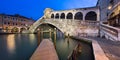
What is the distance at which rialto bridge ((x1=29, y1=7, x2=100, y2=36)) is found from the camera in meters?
18.1

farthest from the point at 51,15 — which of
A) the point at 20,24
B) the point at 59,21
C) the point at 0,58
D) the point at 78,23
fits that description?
the point at 0,58

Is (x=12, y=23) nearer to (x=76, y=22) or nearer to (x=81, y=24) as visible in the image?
(x=76, y=22)

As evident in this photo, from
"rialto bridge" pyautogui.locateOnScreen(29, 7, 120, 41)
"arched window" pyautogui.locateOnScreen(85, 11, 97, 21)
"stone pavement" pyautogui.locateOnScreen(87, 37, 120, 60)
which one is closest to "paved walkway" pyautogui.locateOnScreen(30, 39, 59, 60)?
"stone pavement" pyautogui.locateOnScreen(87, 37, 120, 60)

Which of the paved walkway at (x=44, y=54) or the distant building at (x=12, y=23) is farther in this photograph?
the distant building at (x=12, y=23)

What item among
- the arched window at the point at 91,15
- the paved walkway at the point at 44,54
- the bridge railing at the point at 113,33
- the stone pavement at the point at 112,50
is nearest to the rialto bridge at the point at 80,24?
the arched window at the point at 91,15

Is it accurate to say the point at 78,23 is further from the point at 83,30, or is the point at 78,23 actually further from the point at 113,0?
the point at 113,0

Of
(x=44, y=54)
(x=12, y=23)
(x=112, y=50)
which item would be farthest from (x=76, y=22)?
(x=12, y=23)

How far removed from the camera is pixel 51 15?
3334 centimetres

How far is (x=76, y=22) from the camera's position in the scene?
19188 mm

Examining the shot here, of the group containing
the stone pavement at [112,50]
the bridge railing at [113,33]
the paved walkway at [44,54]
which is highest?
the bridge railing at [113,33]

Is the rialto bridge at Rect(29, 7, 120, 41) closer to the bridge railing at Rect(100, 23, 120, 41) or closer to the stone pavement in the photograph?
the bridge railing at Rect(100, 23, 120, 41)

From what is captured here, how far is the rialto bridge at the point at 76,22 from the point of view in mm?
18141

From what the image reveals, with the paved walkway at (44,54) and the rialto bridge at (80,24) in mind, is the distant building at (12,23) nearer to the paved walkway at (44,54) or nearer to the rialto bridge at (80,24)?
the rialto bridge at (80,24)

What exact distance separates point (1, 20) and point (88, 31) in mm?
30806
